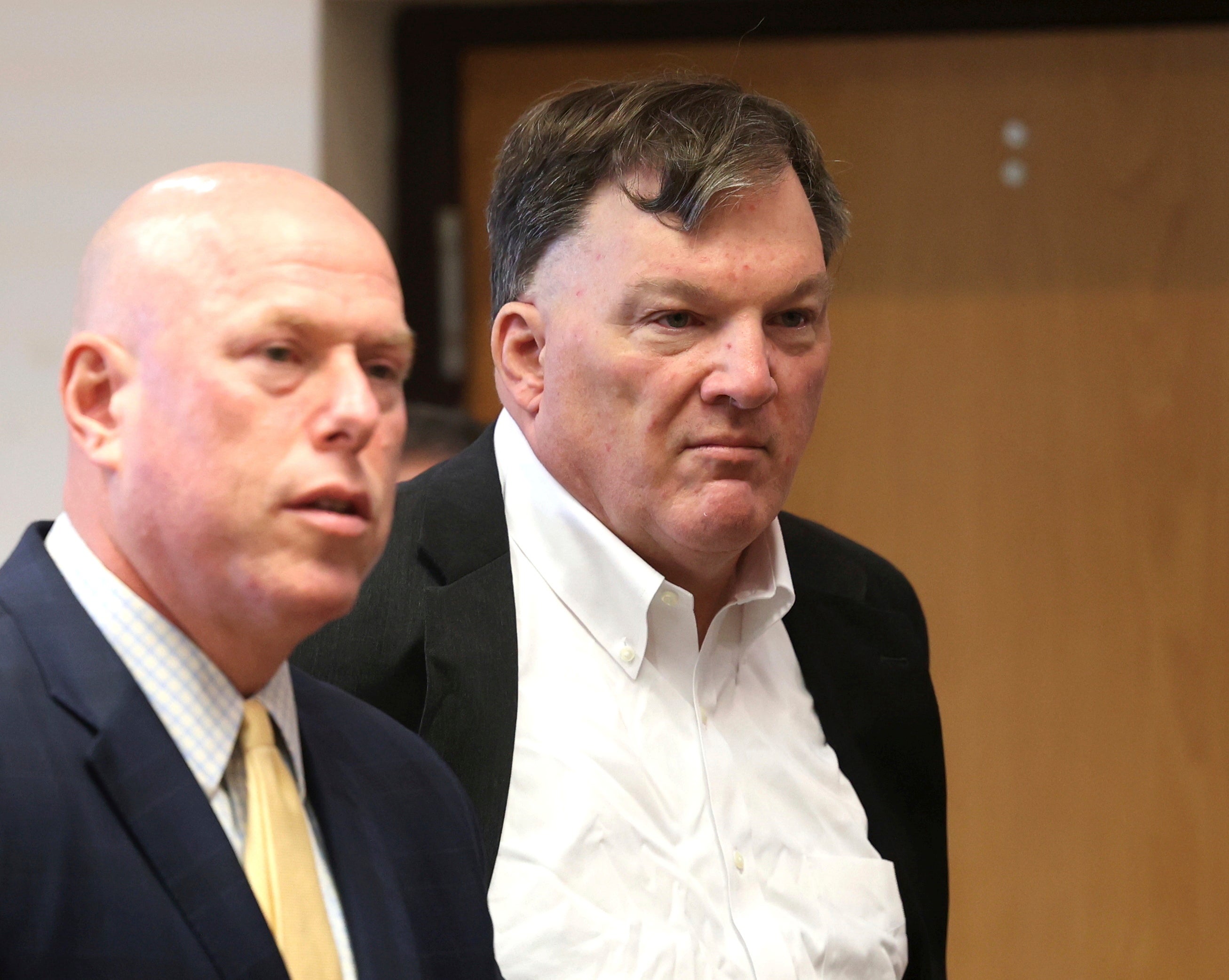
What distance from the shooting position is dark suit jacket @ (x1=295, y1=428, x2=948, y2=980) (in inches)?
51.4

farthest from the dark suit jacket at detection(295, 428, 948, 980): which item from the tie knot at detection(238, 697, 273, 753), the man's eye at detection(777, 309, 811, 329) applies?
the tie knot at detection(238, 697, 273, 753)

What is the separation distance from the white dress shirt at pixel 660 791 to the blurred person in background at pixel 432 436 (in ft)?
2.51

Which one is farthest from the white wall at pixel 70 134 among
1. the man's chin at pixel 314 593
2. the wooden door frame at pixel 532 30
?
the man's chin at pixel 314 593

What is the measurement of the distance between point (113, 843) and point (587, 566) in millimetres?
672

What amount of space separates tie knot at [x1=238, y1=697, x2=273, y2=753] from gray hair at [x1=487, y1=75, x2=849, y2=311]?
0.63m

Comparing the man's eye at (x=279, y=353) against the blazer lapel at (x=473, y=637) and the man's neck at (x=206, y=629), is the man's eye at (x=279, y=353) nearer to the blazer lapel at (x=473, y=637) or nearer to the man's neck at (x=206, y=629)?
the man's neck at (x=206, y=629)

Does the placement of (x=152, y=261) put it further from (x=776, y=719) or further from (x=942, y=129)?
(x=942, y=129)

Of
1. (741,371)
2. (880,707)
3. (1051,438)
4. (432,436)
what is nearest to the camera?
(741,371)

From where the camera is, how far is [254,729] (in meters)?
0.85

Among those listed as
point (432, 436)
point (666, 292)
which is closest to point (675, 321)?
point (666, 292)

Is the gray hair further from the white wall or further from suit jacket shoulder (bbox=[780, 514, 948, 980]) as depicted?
the white wall

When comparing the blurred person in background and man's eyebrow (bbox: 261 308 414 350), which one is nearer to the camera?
man's eyebrow (bbox: 261 308 414 350)

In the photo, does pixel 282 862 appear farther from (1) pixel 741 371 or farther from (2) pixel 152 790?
(1) pixel 741 371

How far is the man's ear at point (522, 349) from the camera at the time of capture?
1.41 meters
